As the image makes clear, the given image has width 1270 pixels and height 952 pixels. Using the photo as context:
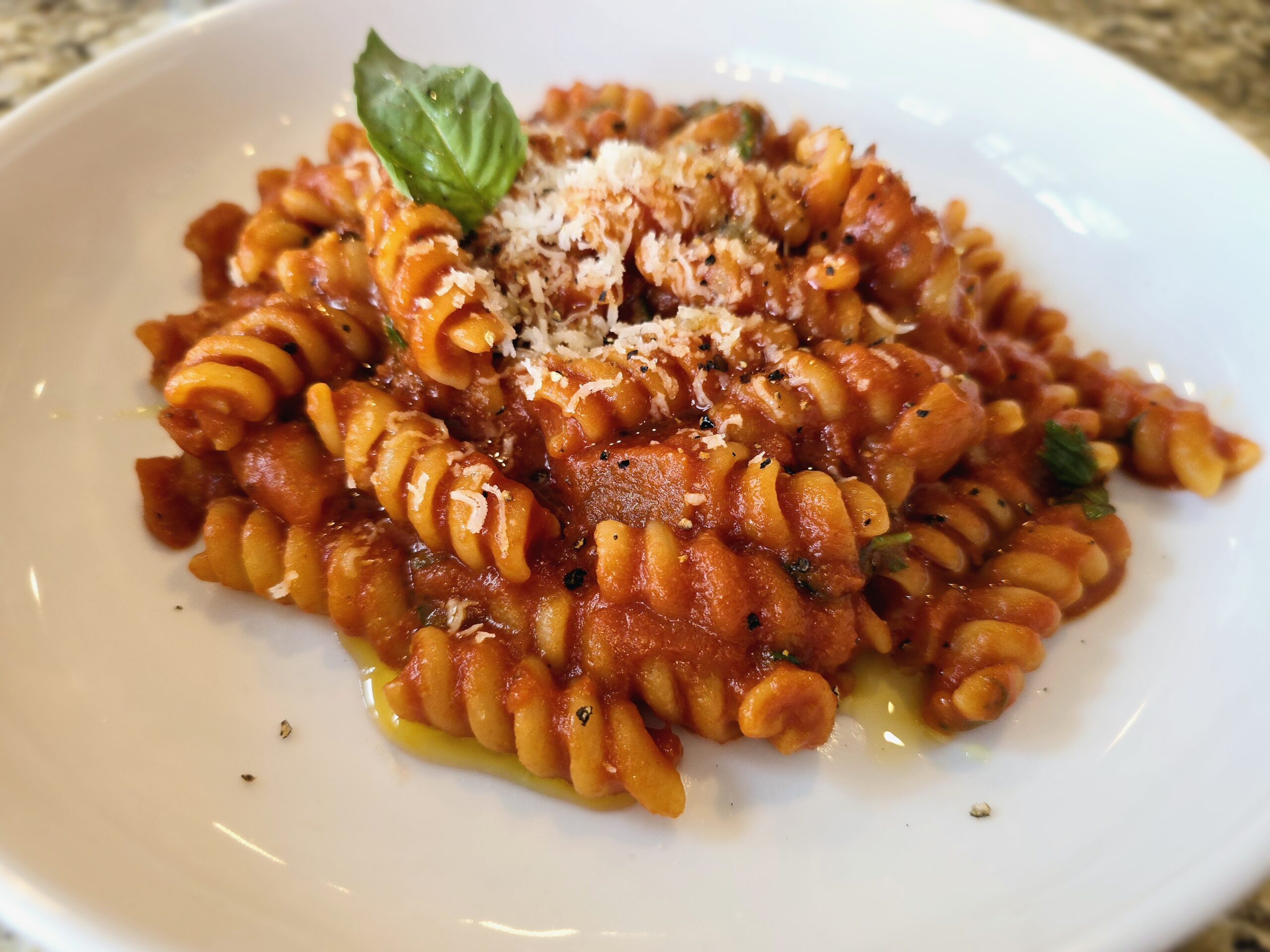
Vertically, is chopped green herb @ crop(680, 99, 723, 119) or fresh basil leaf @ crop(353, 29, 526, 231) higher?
fresh basil leaf @ crop(353, 29, 526, 231)

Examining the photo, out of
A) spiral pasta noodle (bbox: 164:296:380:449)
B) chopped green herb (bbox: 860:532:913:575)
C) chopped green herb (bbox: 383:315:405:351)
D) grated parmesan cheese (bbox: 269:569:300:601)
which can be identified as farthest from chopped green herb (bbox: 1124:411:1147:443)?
grated parmesan cheese (bbox: 269:569:300:601)

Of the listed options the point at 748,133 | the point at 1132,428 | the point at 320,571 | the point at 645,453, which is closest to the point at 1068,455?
the point at 1132,428

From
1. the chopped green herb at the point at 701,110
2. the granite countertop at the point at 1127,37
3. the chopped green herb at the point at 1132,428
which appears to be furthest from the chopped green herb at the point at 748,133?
the granite countertop at the point at 1127,37

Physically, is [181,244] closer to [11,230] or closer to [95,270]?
[95,270]

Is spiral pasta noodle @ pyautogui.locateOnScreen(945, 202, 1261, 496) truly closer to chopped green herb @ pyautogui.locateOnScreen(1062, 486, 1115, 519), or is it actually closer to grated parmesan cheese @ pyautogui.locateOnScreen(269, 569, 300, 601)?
chopped green herb @ pyautogui.locateOnScreen(1062, 486, 1115, 519)

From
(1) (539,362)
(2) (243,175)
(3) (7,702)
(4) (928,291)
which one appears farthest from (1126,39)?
(3) (7,702)

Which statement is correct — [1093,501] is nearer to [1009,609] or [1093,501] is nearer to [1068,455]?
[1068,455]
